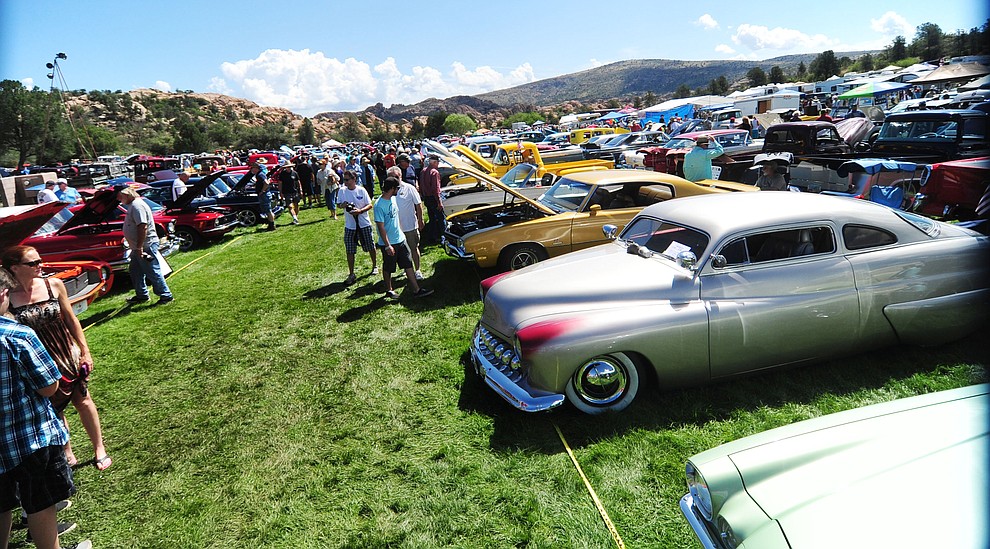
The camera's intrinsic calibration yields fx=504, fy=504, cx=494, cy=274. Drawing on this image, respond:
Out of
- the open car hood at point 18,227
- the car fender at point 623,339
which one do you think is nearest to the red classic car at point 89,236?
the open car hood at point 18,227

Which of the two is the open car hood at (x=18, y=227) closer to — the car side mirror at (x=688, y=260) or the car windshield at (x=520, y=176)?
the car side mirror at (x=688, y=260)

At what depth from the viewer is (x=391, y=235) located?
6949 mm

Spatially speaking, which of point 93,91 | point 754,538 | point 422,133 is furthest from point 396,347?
point 93,91

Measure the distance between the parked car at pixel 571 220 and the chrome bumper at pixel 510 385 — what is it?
2.72m

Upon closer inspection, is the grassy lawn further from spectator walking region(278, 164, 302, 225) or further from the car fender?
spectator walking region(278, 164, 302, 225)

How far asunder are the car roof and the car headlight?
7.51ft

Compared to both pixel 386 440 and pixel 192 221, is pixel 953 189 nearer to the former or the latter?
pixel 386 440

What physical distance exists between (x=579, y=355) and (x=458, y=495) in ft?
4.26

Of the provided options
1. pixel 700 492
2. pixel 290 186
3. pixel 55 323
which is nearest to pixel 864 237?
Result: pixel 700 492

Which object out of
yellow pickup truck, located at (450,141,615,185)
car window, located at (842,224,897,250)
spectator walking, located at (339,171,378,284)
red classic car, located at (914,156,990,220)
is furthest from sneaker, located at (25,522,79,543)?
red classic car, located at (914,156,990,220)

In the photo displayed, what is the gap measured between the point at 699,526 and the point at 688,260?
2.12 meters

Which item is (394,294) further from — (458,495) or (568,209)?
(458,495)

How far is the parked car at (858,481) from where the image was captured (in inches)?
63.4

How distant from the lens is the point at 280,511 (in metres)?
3.42
